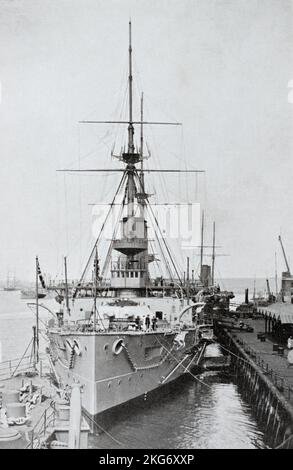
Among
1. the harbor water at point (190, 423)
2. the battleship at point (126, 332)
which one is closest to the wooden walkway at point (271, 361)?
the harbor water at point (190, 423)

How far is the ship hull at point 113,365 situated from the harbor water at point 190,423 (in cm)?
87

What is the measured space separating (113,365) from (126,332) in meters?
1.47

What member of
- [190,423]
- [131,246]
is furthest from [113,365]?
[131,246]

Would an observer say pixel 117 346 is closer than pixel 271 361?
Yes

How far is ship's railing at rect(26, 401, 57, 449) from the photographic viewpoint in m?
13.8

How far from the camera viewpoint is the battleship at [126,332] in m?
20.8

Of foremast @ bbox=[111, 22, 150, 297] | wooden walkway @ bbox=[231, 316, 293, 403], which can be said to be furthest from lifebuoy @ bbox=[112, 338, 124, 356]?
foremast @ bbox=[111, 22, 150, 297]

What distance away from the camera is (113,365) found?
2120cm

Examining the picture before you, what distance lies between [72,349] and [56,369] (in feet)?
15.9

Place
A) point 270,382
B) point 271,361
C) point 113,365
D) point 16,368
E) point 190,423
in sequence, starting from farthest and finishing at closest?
point 271,361
point 16,368
point 190,423
point 113,365
point 270,382

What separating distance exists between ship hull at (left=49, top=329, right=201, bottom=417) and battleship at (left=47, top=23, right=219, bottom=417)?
4 centimetres

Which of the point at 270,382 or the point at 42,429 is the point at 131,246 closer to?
the point at 270,382
